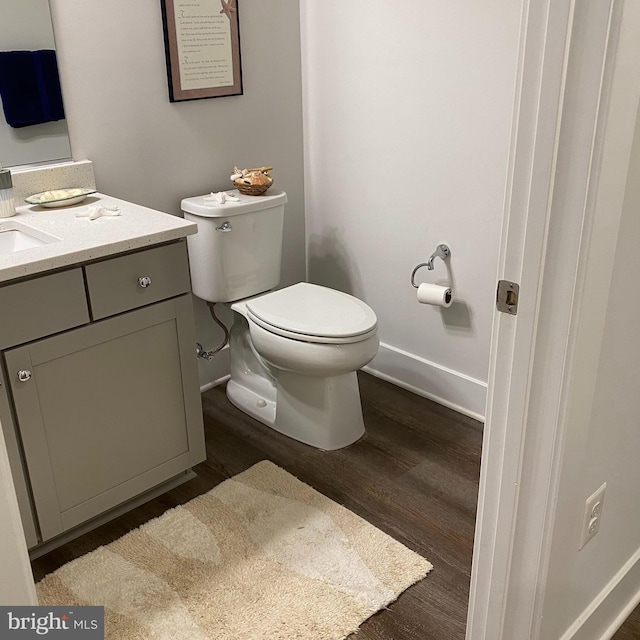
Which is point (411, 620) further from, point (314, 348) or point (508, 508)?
point (314, 348)

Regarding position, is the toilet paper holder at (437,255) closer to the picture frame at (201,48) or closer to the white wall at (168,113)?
the white wall at (168,113)

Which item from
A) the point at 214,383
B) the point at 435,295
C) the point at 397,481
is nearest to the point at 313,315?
the point at 435,295

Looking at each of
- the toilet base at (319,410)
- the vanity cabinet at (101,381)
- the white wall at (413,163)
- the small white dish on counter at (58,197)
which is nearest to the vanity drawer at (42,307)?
the vanity cabinet at (101,381)

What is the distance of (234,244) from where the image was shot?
8.31ft

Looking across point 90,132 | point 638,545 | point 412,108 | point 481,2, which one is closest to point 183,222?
point 90,132

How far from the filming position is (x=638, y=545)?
1781mm

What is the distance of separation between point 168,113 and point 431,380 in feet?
4.62

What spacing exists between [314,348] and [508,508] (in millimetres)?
1088

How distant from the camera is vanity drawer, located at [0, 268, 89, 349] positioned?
1729 mm

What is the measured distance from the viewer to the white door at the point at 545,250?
102 centimetres

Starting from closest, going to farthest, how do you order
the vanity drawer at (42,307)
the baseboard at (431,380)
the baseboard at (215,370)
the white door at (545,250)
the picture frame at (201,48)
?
1. the white door at (545,250)
2. the vanity drawer at (42,307)
3. the picture frame at (201,48)
4. the baseboard at (431,380)
5. the baseboard at (215,370)

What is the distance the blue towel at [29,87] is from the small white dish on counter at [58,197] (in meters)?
0.22

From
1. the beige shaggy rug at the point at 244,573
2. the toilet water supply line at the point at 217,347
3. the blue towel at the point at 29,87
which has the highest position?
the blue towel at the point at 29,87

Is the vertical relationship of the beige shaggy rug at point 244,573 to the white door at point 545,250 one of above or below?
below
